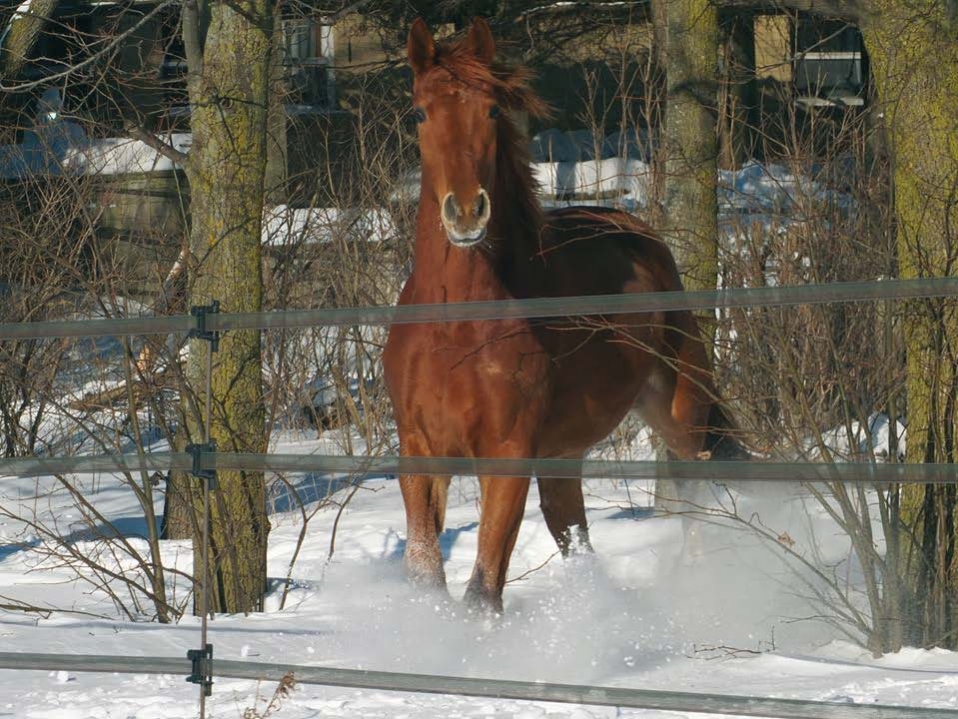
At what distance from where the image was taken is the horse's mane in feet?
17.2

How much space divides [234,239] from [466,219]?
6.00 feet

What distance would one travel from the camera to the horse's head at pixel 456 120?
4.95 m

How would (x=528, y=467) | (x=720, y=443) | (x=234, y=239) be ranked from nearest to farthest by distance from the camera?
(x=528, y=467)
(x=234, y=239)
(x=720, y=443)

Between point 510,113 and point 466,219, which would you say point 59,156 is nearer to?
point 510,113

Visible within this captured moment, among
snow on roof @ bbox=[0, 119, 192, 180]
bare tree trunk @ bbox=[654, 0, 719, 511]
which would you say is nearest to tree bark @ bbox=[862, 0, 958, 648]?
bare tree trunk @ bbox=[654, 0, 719, 511]

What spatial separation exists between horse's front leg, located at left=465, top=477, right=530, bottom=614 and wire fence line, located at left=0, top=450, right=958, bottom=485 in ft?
4.07

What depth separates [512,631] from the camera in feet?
16.5

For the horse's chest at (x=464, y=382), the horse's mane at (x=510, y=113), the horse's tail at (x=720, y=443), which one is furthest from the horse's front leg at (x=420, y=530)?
the horse's tail at (x=720, y=443)

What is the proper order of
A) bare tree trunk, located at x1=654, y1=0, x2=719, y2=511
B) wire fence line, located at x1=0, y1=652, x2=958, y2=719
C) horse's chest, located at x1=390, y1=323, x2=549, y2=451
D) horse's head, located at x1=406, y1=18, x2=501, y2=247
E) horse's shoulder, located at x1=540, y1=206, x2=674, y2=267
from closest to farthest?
wire fence line, located at x1=0, y1=652, x2=958, y2=719, horse's head, located at x1=406, y1=18, x2=501, y2=247, horse's chest, located at x1=390, y1=323, x2=549, y2=451, horse's shoulder, located at x1=540, y1=206, x2=674, y2=267, bare tree trunk, located at x1=654, y1=0, x2=719, y2=511

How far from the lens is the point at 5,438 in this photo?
9047mm

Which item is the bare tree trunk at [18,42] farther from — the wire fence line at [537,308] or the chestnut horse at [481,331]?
the wire fence line at [537,308]

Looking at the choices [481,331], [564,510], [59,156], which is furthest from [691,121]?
[59,156]

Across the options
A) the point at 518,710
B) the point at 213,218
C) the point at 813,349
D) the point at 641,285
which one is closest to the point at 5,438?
the point at 213,218

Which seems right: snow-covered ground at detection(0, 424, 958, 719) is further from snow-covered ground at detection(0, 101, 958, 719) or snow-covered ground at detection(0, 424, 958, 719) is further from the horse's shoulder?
the horse's shoulder
